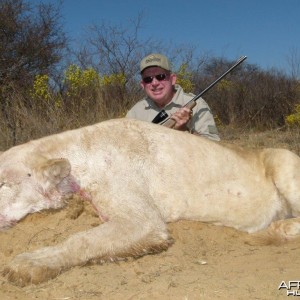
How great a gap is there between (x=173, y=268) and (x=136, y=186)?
0.78 metres

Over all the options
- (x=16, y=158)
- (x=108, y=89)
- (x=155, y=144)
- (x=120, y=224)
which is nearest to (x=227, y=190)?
(x=155, y=144)

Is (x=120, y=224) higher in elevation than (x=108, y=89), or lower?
lower

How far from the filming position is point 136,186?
4.01 meters

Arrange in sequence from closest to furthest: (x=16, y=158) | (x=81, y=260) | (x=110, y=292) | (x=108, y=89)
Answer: (x=110, y=292) → (x=81, y=260) → (x=16, y=158) → (x=108, y=89)

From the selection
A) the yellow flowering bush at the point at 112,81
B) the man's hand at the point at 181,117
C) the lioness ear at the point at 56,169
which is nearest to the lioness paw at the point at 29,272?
the lioness ear at the point at 56,169

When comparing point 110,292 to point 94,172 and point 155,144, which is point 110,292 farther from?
point 155,144

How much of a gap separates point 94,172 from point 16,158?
643 mm

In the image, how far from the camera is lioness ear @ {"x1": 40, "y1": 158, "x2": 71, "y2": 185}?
3.89 metres

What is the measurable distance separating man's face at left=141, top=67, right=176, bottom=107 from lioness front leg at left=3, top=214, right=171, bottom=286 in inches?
112

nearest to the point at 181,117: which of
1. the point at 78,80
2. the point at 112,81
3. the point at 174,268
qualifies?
the point at 174,268

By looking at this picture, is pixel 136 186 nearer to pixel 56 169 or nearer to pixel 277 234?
pixel 56 169

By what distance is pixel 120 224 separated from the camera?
12.0 ft

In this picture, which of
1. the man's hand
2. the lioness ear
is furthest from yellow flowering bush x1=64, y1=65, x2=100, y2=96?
the lioness ear

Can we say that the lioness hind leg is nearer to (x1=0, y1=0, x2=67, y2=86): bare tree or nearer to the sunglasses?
the sunglasses
